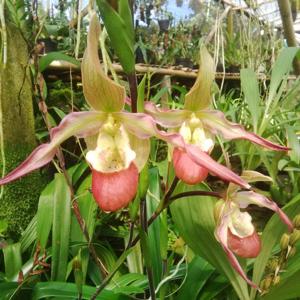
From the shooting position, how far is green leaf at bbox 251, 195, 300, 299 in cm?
77

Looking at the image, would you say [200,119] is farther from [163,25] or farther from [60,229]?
[163,25]

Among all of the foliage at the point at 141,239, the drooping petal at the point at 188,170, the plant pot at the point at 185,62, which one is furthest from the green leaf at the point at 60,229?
the plant pot at the point at 185,62

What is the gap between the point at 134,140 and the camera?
1.84 ft

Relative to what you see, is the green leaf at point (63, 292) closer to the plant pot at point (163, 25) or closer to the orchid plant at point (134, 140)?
the orchid plant at point (134, 140)

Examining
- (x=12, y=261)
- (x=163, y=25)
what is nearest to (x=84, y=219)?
(x=12, y=261)

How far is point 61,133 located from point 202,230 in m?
0.38

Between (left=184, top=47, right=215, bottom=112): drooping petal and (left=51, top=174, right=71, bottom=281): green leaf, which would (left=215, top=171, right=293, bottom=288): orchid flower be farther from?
(left=51, top=174, right=71, bottom=281): green leaf

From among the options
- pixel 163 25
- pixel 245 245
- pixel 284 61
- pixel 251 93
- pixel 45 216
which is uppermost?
pixel 163 25

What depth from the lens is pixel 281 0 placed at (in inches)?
67.6

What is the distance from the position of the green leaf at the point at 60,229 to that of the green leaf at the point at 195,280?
11.3 inches

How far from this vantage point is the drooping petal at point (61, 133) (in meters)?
0.46

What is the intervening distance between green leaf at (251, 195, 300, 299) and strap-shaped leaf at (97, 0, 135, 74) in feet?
1.53

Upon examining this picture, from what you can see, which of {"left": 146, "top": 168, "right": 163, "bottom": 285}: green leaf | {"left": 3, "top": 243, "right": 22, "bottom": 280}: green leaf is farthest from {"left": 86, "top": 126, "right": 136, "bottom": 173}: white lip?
{"left": 3, "top": 243, "right": 22, "bottom": 280}: green leaf

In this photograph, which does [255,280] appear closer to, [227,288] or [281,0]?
[227,288]
